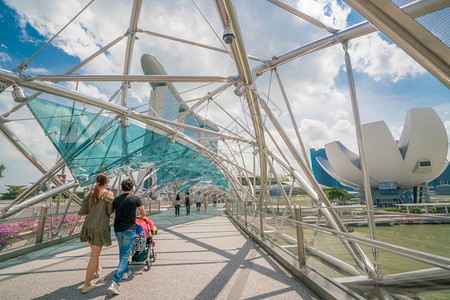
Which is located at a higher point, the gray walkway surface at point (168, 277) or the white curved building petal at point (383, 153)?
the white curved building petal at point (383, 153)

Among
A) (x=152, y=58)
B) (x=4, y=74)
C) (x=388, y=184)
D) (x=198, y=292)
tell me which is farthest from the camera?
(x=152, y=58)

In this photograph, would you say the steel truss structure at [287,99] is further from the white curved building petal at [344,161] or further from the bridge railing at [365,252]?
the white curved building petal at [344,161]

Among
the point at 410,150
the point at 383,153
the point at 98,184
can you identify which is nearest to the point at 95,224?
the point at 98,184

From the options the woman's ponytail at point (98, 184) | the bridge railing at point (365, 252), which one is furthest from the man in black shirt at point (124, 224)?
the bridge railing at point (365, 252)

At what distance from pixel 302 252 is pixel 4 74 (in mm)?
9257

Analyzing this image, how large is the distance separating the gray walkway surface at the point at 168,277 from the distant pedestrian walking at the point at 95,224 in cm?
42

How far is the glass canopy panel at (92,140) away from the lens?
332 inches

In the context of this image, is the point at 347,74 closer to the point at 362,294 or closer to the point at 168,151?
the point at 362,294

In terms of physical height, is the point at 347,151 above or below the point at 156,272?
above

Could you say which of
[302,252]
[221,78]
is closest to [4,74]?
[221,78]

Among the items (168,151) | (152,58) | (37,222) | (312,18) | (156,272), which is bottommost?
(156,272)

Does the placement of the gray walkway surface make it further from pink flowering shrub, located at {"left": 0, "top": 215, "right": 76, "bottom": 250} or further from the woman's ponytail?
the woman's ponytail

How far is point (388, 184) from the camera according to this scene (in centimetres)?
4500

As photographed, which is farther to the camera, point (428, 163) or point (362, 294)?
point (428, 163)
